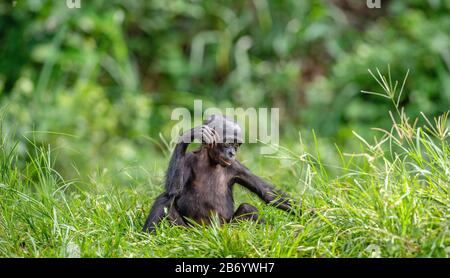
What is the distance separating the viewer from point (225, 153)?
4.89 metres

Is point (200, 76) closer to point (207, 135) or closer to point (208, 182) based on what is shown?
point (208, 182)

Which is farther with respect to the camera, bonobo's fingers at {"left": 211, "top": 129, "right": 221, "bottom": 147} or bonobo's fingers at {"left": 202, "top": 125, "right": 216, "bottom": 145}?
bonobo's fingers at {"left": 211, "top": 129, "right": 221, "bottom": 147}

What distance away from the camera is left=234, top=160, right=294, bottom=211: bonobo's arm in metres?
4.91

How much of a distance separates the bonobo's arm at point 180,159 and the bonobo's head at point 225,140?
0.09 m

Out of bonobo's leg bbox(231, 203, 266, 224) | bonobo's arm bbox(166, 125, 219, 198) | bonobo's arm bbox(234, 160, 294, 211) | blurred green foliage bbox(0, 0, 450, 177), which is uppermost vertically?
blurred green foliage bbox(0, 0, 450, 177)

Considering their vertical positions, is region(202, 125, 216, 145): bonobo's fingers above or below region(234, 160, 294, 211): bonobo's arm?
above

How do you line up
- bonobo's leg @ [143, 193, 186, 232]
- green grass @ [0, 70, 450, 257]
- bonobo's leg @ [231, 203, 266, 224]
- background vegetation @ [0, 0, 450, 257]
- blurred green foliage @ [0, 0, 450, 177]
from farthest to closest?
blurred green foliage @ [0, 0, 450, 177] → background vegetation @ [0, 0, 450, 257] → bonobo's leg @ [231, 203, 266, 224] → bonobo's leg @ [143, 193, 186, 232] → green grass @ [0, 70, 450, 257]

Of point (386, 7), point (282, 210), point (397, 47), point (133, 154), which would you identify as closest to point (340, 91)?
point (397, 47)

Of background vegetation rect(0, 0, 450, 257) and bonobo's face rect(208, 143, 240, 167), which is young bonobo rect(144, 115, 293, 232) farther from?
background vegetation rect(0, 0, 450, 257)

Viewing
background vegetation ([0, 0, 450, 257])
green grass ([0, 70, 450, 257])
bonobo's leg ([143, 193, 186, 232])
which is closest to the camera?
green grass ([0, 70, 450, 257])

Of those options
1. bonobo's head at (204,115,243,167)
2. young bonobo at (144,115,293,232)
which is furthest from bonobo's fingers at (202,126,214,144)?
bonobo's head at (204,115,243,167)

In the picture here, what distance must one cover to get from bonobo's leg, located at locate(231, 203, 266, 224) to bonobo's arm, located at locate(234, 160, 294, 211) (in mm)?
123

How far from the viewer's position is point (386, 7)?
12.3m

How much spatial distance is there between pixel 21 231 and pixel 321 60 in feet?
28.0
